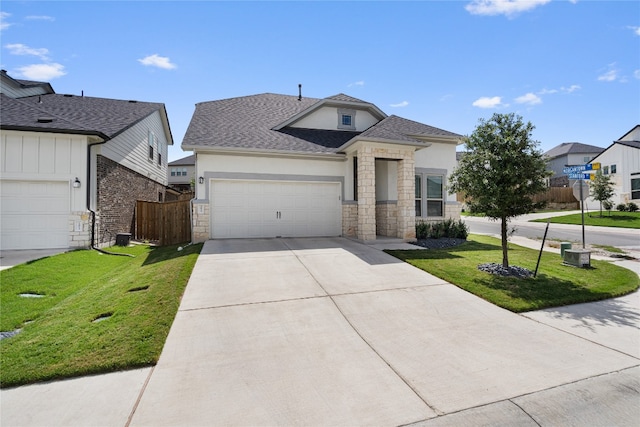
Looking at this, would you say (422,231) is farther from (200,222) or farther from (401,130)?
(200,222)

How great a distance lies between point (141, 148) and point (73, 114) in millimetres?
3433

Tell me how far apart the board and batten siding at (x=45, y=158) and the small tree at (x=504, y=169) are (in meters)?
12.7

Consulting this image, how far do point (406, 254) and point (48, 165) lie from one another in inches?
493

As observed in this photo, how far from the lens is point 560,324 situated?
4.74 meters

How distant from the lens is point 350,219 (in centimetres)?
1241

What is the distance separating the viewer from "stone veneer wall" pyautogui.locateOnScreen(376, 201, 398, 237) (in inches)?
485

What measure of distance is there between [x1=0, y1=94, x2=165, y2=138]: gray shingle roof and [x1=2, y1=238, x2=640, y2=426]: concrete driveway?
30.5 ft

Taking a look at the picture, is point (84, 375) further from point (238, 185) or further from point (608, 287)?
point (608, 287)

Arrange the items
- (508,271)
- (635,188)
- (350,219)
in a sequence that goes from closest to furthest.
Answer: (508,271) < (350,219) < (635,188)

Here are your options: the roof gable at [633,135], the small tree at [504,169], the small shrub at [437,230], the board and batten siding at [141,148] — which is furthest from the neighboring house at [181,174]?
the roof gable at [633,135]

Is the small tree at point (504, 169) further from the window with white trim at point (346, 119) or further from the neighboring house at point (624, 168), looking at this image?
the neighboring house at point (624, 168)

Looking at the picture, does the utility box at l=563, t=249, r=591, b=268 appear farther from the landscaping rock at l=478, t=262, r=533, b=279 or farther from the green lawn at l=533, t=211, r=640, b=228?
the green lawn at l=533, t=211, r=640, b=228

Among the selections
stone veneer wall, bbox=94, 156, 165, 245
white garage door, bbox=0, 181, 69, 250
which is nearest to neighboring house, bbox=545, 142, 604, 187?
stone veneer wall, bbox=94, 156, 165, 245

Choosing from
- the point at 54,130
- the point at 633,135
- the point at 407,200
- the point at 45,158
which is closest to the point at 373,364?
the point at 407,200
